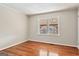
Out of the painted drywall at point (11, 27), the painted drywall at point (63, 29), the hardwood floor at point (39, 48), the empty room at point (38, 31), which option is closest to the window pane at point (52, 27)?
the empty room at point (38, 31)

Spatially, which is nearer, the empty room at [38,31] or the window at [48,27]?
the window at [48,27]

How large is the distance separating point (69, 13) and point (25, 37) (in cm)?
116

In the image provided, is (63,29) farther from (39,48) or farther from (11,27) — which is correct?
(11,27)

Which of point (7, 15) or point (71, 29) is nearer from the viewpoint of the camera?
point (7, 15)

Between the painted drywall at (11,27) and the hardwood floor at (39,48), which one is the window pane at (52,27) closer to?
the hardwood floor at (39,48)

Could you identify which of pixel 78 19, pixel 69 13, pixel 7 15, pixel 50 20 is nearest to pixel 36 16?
pixel 50 20

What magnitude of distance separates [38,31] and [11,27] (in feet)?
1.96

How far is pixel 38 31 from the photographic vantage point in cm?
151

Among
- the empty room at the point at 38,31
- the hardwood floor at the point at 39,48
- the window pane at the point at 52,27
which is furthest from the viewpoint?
the hardwood floor at the point at 39,48

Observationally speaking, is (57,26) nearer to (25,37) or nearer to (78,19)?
(78,19)

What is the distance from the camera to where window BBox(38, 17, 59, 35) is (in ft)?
4.50

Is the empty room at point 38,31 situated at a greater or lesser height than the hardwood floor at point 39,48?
greater

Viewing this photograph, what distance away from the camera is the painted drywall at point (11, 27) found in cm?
149

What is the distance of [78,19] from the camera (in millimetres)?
1595
